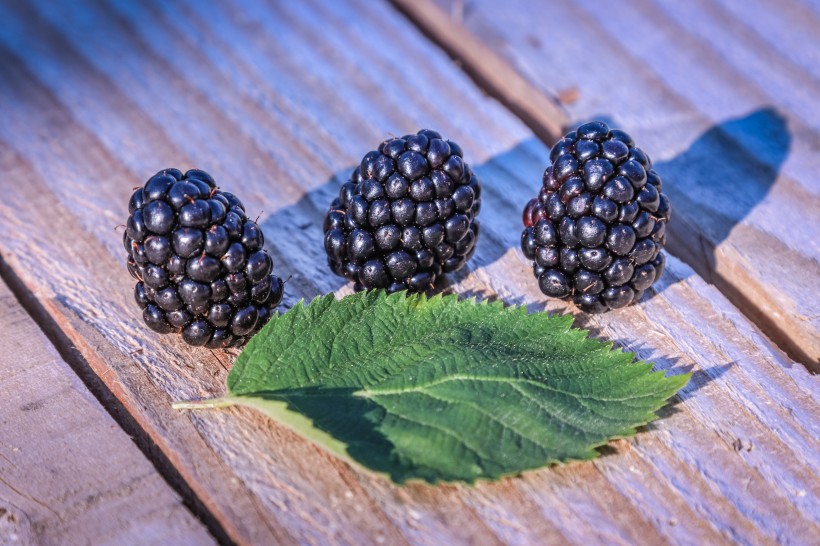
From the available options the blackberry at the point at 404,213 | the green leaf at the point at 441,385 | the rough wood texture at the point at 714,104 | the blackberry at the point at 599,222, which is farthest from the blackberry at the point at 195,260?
the rough wood texture at the point at 714,104

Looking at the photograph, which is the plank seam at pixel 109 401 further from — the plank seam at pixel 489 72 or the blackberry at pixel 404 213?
the plank seam at pixel 489 72

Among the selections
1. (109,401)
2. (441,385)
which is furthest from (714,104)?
(109,401)

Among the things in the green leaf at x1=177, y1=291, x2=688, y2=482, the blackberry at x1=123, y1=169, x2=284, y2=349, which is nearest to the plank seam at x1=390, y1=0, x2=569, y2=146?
the green leaf at x1=177, y1=291, x2=688, y2=482

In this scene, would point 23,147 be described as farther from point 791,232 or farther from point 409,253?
point 791,232

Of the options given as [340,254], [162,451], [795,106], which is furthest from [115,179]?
[795,106]

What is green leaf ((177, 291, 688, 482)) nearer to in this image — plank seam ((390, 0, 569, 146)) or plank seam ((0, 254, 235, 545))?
plank seam ((0, 254, 235, 545))

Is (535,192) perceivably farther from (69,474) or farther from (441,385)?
(69,474)
